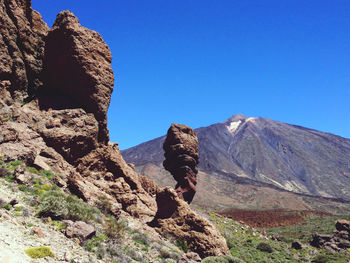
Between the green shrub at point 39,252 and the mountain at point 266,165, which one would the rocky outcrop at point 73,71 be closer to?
the green shrub at point 39,252

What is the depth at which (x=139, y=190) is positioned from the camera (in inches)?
710

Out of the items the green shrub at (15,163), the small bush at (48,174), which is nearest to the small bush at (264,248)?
the small bush at (48,174)

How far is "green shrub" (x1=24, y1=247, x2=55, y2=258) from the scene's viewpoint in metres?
6.51

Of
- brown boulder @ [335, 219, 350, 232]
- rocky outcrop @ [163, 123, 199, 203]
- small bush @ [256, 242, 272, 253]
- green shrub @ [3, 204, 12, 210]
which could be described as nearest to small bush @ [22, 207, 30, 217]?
green shrub @ [3, 204, 12, 210]

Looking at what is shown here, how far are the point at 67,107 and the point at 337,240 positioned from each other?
31224 millimetres

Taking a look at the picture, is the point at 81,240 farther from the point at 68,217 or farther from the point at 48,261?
the point at 48,261

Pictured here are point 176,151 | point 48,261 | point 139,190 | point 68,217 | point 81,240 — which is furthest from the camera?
point 176,151

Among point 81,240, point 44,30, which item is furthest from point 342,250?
point 44,30

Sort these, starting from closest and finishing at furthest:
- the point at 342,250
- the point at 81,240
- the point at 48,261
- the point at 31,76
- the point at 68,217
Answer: the point at 48,261
the point at 81,240
the point at 68,217
the point at 31,76
the point at 342,250

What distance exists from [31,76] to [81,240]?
1029 cm

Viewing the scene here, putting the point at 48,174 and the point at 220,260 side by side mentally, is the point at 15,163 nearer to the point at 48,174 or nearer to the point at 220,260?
the point at 48,174

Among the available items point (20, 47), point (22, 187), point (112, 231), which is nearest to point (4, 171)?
point (22, 187)

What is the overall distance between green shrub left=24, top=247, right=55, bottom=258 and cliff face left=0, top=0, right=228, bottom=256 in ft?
17.9

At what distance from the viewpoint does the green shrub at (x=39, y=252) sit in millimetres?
6512
